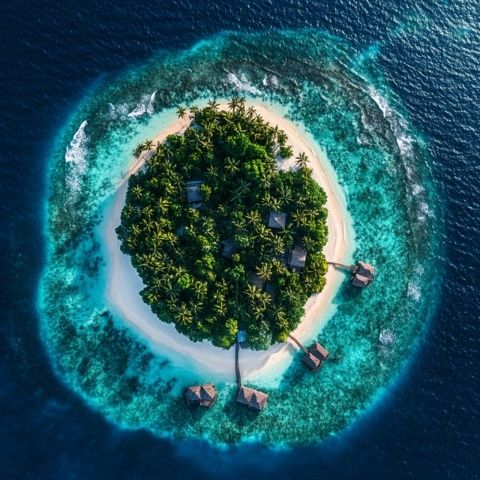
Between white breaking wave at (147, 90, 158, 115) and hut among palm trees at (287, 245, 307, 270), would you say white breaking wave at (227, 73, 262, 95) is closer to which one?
white breaking wave at (147, 90, 158, 115)

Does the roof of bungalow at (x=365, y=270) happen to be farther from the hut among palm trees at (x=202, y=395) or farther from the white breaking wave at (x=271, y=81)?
the white breaking wave at (x=271, y=81)

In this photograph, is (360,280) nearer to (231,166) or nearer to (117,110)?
(231,166)

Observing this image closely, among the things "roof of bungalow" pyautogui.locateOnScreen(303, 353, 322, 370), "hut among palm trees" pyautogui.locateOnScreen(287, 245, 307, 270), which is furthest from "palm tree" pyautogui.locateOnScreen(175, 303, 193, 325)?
"roof of bungalow" pyautogui.locateOnScreen(303, 353, 322, 370)

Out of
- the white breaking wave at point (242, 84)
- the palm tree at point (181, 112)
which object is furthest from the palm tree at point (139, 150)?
the white breaking wave at point (242, 84)

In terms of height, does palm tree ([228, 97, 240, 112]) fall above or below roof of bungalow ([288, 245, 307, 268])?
above

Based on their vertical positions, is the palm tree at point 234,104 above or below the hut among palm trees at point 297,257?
above

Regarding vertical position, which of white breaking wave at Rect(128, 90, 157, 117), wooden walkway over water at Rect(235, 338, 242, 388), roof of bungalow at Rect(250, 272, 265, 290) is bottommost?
wooden walkway over water at Rect(235, 338, 242, 388)

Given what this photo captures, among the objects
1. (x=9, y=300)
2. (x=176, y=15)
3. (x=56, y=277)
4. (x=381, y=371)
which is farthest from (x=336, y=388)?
(x=176, y=15)
